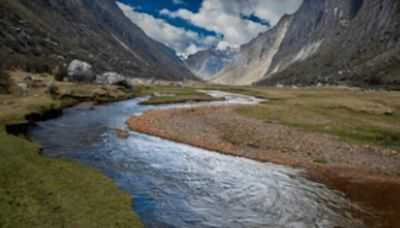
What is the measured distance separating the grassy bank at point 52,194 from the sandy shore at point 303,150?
649 inches

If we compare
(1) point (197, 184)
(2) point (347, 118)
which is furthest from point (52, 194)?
(2) point (347, 118)

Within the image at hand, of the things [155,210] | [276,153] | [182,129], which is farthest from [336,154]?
[155,210]

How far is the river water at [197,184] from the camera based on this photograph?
21.4 m

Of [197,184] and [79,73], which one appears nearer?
[197,184]

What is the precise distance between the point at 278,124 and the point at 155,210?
37322 millimetres

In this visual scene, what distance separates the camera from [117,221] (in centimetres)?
1827

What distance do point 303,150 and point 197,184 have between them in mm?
17580

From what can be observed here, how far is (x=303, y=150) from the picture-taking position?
39.9 metres

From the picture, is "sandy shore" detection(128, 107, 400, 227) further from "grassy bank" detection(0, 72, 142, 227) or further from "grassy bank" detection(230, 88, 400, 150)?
"grassy bank" detection(0, 72, 142, 227)

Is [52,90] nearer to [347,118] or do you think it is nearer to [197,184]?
[197,184]

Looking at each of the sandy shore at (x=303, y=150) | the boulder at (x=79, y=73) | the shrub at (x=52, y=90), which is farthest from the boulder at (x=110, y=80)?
the sandy shore at (x=303, y=150)

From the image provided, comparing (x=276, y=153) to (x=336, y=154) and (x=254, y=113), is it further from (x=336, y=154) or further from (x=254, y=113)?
(x=254, y=113)

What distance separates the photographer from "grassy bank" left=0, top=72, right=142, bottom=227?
1698cm

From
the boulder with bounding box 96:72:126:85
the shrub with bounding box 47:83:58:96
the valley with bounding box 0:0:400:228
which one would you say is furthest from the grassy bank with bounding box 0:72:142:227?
the boulder with bounding box 96:72:126:85
